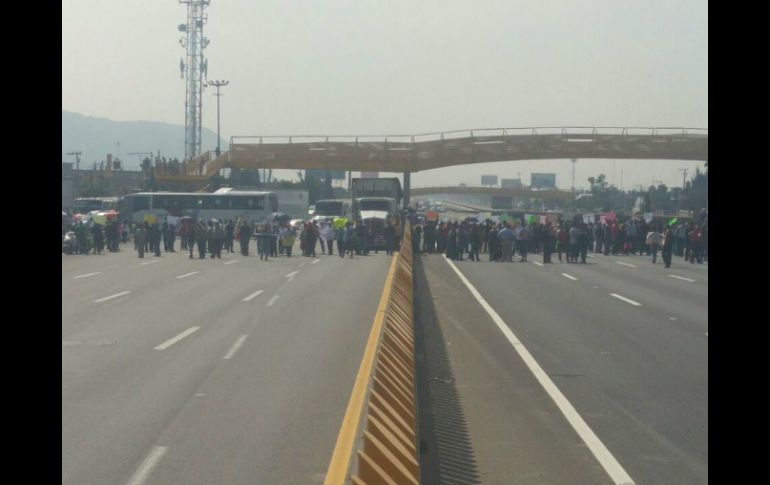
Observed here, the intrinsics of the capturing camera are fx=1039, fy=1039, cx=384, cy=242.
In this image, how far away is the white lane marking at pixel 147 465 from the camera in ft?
27.1

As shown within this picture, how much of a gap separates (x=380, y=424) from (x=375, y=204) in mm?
49244

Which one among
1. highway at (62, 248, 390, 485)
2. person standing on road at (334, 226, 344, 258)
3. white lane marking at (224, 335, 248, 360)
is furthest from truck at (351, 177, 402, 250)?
white lane marking at (224, 335, 248, 360)

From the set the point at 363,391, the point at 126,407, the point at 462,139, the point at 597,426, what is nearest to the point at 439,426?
the point at 597,426

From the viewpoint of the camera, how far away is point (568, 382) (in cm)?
1301

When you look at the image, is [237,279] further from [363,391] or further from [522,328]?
[363,391]

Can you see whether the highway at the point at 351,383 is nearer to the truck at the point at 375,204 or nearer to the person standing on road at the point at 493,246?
the person standing on road at the point at 493,246

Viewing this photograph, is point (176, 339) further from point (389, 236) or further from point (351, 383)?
point (389, 236)

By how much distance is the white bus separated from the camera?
239 feet

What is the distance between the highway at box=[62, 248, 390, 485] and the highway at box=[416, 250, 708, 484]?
4.13ft

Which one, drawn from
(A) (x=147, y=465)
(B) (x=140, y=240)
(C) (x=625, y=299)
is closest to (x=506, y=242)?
(B) (x=140, y=240)

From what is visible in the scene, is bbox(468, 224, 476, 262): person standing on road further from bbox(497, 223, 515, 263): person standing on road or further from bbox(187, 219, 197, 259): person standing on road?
bbox(187, 219, 197, 259): person standing on road
